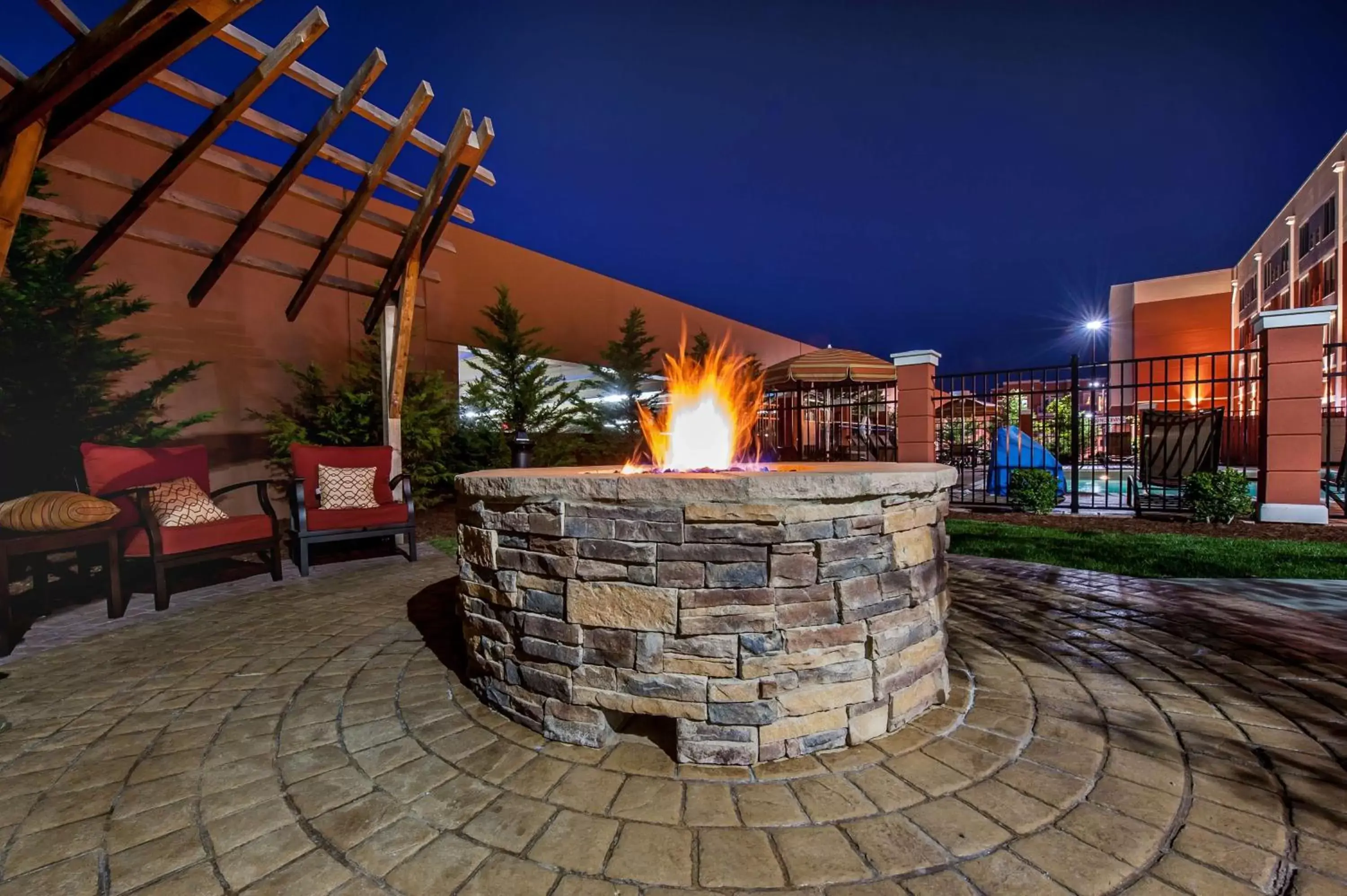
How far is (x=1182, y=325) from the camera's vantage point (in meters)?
23.4

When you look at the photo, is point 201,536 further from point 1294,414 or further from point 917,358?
point 1294,414

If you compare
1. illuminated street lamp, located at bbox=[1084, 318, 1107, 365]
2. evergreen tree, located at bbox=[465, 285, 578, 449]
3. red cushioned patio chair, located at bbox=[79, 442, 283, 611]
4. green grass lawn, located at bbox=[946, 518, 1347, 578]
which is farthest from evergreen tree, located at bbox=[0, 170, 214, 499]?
illuminated street lamp, located at bbox=[1084, 318, 1107, 365]

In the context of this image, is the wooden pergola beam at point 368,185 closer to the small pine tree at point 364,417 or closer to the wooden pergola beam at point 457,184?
the wooden pergola beam at point 457,184

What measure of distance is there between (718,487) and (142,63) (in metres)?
4.33

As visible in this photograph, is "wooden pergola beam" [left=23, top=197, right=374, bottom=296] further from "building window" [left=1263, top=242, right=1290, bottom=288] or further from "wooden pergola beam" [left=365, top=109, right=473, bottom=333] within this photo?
"building window" [left=1263, top=242, right=1290, bottom=288]

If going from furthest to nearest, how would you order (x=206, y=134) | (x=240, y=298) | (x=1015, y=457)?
(x=1015, y=457), (x=240, y=298), (x=206, y=134)

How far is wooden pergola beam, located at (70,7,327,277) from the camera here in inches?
146

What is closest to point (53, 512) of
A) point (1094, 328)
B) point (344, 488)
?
point (344, 488)

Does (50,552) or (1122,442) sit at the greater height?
(1122,442)

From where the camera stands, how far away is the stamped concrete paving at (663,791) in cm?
133

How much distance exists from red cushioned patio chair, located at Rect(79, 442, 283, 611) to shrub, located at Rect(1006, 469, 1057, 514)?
809 cm

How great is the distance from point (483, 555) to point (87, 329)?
5.78m

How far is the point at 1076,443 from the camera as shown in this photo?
6.68 metres

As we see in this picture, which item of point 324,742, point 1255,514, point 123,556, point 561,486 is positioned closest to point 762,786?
point 561,486
